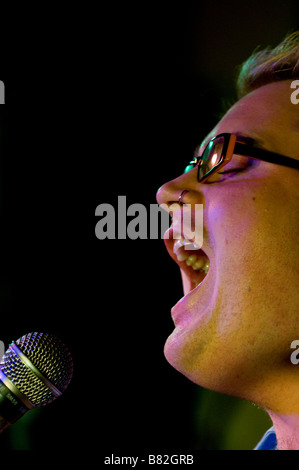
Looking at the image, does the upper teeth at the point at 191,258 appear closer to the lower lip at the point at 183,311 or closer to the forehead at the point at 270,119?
the lower lip at the point at 183,311

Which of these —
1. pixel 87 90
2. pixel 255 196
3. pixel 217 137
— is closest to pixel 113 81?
pixel 87 90

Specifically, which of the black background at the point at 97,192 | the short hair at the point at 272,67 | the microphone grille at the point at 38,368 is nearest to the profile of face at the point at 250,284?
the short hair at the point at 272,67

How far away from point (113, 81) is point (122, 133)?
41 centimetres

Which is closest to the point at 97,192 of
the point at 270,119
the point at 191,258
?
the point at 191,258

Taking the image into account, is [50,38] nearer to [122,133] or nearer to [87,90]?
[87,90]

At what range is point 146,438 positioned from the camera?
10.2 ft

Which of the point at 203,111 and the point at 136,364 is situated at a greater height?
the point at 203,111

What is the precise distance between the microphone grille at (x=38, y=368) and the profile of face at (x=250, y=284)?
0.46 metres

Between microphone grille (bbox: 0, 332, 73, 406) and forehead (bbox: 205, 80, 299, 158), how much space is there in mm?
1112

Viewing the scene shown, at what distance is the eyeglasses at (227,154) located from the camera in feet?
4.80

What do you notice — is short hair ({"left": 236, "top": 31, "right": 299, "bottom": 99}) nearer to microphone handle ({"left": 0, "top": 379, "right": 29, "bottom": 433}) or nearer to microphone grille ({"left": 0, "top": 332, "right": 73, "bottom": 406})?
microphone grille ({"left": 0, "top": 332, "right": 73, "bottom": 406})

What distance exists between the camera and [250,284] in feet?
4.40

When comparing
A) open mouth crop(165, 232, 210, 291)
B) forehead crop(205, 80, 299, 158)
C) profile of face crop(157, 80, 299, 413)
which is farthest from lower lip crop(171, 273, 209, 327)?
forehead crop(205, 80, 299, 158)

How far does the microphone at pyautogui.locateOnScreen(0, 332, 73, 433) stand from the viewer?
3.72 feet
